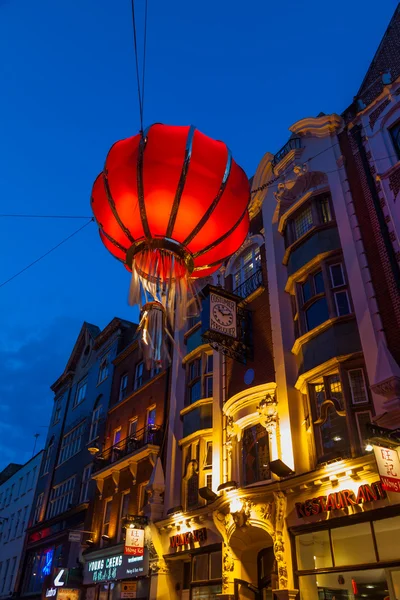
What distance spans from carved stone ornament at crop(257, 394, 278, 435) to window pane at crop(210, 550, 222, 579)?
4135 mm

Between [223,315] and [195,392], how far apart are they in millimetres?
4543

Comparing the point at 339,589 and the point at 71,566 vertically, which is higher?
the point at 71,566

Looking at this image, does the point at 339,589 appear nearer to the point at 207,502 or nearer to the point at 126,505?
the point at 207,502

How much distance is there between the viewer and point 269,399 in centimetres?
1356

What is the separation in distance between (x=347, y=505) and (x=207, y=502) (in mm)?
5825

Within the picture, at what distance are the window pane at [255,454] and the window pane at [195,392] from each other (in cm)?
398

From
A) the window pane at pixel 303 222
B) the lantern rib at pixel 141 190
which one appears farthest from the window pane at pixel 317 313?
the lantern rib at pixel 141 190

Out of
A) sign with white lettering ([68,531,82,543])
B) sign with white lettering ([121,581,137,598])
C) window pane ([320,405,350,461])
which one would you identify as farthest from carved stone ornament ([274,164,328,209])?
sign with white lettering ([68,531,82,543])

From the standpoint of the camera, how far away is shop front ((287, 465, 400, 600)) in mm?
9266

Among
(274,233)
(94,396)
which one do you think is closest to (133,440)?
(94,396)

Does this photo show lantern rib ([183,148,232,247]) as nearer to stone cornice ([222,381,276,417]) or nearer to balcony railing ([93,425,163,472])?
stone cornice ([222,381,276,417])

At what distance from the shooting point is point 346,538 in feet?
33.4

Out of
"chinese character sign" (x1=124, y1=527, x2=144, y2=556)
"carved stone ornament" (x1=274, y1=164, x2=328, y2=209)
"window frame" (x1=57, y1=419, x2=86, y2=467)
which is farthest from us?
"window frame" (x1=57, y1=419, x2=86, y2=467)

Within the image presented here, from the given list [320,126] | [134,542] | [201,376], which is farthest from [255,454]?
[320,126]
